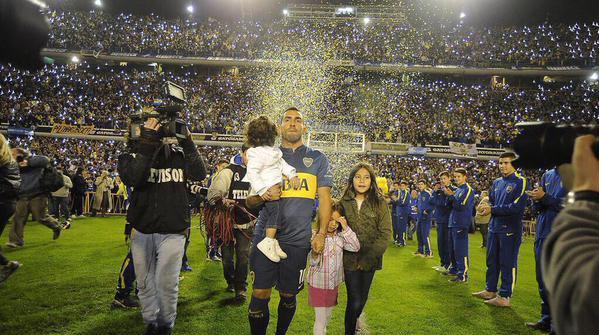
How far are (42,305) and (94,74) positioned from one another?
40.4m

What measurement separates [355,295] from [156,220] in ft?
7.28

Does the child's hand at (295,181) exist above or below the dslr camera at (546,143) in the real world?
below

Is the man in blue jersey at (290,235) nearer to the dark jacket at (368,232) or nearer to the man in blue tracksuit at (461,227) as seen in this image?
the dark jacket at (368,232)

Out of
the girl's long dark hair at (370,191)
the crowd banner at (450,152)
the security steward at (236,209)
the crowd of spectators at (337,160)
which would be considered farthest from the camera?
the crowd banner at (450,152)

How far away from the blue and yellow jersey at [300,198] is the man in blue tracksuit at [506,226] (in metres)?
3.93

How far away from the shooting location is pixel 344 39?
40.5m

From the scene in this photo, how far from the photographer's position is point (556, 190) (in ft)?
16.5

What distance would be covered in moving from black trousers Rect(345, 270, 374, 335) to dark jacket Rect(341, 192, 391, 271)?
0.08 meters

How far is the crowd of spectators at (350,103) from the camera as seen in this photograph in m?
31.4

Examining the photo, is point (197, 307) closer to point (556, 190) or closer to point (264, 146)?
point (264, 146)

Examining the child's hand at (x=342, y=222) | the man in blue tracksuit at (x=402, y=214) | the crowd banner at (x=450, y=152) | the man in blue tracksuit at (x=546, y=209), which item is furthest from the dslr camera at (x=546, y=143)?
the crowd banner at (x=450, y=152)

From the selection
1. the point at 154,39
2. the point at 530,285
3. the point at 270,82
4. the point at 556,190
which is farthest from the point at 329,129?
the point at 154,39

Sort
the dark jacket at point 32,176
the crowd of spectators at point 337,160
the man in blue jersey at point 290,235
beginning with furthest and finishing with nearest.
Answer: the crowd of spectators at point 337,160, the dark jacket at point 32,176, the man in blue jersey at point 290,235

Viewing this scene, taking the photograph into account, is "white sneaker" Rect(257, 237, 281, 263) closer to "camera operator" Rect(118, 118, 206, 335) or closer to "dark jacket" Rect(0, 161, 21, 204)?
"camera operator" Rect(118, 118, 206, 335)
